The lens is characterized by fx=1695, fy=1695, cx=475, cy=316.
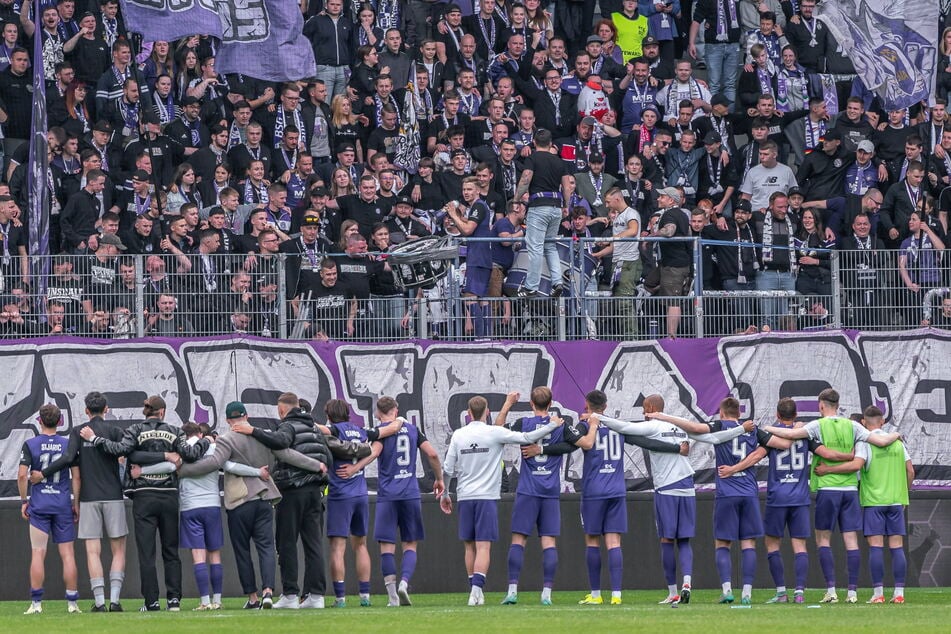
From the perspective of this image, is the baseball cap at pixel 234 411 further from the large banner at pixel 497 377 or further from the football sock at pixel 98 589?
the large banner at pixel 497 377

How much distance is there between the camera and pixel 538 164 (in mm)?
22500

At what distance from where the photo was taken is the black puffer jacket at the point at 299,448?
17516mm

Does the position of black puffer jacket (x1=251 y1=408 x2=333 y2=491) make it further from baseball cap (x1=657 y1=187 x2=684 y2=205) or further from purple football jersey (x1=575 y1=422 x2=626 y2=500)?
baseball cap (x1=657 y1=187 x2=684 y2=205)

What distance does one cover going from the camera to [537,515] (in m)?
18.1

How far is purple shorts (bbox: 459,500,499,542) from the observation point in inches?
706

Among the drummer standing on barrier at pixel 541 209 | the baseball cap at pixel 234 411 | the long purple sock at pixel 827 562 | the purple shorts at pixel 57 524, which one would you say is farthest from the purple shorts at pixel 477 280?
the purple shorts at pixel 57 524

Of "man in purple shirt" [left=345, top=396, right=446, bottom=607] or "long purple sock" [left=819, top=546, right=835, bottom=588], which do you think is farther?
"long purple sock" [left=819, top=546, right=835, bottom=588]

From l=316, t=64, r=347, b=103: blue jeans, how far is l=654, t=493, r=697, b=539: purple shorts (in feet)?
38.2

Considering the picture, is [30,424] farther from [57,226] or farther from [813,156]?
[813,156]

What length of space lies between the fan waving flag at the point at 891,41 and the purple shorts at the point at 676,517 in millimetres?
10425

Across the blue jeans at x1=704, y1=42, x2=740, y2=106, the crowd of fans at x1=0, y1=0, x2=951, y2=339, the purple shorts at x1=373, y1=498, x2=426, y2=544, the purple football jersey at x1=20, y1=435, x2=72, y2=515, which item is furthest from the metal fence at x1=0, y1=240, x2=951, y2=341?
the blue jeans at x1=704, y1=42, x2=740, y2=106

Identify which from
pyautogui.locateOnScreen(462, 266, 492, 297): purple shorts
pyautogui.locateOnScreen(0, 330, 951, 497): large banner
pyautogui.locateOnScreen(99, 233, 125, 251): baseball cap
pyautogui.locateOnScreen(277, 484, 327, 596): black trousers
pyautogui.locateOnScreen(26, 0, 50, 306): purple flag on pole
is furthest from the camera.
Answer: pyautogui.locateOnScreen(462, 266, 492, 297): purple shorts

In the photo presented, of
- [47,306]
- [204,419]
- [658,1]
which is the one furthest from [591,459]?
[658,1]

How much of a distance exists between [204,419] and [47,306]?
236 centimetres
